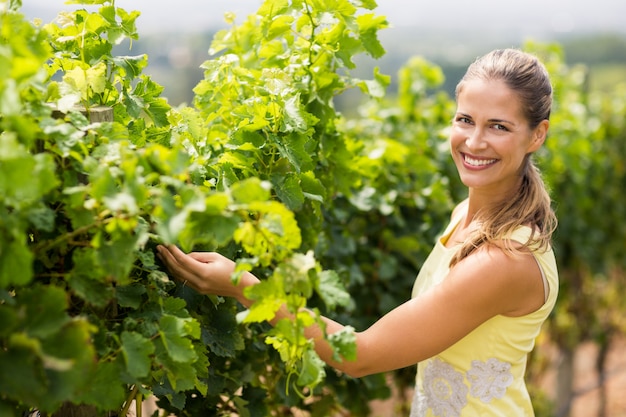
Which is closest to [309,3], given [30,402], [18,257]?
[18,257]

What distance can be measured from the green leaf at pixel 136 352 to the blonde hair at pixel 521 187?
3.29ft

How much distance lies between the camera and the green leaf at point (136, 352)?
1.18 meters

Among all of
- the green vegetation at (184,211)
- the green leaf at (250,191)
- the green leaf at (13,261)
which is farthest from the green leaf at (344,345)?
the green leaf at (13,261)

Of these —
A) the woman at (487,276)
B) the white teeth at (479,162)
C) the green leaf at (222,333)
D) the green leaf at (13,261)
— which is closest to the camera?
the green leaf at (13,261)

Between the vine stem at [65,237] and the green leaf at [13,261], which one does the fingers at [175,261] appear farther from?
the green leaf at [13,261]

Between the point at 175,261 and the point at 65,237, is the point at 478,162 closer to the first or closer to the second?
the point at 175,261

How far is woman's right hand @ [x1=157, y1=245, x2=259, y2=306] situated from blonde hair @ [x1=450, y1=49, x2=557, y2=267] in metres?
0.73

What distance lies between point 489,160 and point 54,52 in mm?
1255

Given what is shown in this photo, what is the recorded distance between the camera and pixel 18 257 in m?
0.99

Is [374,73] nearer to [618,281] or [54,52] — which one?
[54,52]

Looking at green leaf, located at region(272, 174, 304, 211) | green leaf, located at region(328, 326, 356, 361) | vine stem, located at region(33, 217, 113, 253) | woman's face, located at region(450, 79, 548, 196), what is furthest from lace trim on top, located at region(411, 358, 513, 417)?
vine stem, located at region(33, 217, 113, 253)

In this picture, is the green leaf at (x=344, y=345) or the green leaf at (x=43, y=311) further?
the green leaf at (x=344, y=345)

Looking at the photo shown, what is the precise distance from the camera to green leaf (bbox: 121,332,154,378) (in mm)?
1177

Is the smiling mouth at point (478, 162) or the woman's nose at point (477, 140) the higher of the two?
the woman's nose at point (477, 140)
